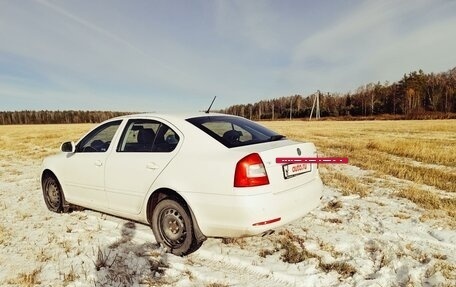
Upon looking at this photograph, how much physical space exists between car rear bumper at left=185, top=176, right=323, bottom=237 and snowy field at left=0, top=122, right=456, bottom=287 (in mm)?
464

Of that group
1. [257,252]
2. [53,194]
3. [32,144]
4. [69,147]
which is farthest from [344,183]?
[32,144]

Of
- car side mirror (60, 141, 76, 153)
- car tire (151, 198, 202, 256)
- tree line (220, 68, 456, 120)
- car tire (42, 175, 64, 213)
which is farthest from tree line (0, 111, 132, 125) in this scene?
car tire (151, 198, 202, 256)

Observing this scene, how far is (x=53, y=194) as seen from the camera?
225 inches

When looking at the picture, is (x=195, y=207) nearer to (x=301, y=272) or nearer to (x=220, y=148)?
(x=220, y=148)

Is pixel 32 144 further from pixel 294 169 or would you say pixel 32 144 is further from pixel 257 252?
pixel 294 169


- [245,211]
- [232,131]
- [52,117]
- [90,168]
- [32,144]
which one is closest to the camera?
[245,211]

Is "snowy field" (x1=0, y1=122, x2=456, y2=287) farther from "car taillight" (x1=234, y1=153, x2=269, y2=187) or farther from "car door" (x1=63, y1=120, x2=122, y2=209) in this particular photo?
"car taillight" (x1=234, y1=153, x2=269, y2=187)

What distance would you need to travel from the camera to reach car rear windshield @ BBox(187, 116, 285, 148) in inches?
151

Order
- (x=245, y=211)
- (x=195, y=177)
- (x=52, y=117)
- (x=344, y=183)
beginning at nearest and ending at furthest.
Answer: (x=245, y=211) → (x=195, y=177) → (x=344, y=183) → (x=52, y=117)

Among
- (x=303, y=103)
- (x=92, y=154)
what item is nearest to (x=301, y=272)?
(x=92, y=154)

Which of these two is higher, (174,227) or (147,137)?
(147,137)

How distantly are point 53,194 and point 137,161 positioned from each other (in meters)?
2.47

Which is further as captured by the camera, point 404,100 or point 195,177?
point 404,100

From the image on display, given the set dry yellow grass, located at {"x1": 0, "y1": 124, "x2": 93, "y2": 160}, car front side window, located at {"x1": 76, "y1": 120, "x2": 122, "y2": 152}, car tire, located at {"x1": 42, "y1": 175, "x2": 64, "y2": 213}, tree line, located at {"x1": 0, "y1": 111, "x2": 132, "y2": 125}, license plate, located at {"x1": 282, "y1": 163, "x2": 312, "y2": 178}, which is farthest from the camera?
tree line, located at {"x1": 0, "y1": 111, "x2": 132, "y2": 125}
